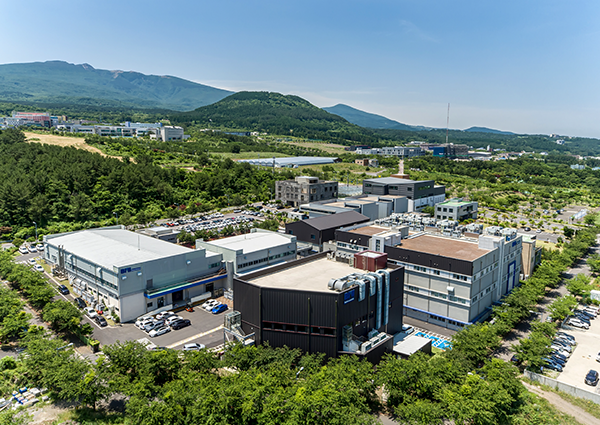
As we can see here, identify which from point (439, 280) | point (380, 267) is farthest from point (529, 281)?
point (380, 267)

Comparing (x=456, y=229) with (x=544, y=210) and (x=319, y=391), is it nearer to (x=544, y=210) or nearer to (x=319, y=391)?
(x=319, y=391)

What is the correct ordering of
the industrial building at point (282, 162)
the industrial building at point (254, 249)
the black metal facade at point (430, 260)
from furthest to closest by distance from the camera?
the industrial building at point (282, 162)
the industrial building at point (254, 249)
the black metal facade at point (430, 260)

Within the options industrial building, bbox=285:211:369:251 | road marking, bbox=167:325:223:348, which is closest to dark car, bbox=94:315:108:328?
road marking, bbox=167:325:223:348

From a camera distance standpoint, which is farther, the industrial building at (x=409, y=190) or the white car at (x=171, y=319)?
the industrial building at (x=409, y=190)

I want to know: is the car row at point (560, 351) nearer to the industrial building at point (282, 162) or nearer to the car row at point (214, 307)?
the car row at point (214, 307)

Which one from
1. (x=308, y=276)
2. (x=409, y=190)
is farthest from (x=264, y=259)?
(x=409, y=190)

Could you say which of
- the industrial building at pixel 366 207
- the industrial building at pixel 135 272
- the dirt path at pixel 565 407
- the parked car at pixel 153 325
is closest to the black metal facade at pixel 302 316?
the parked car at pixel 153 325
